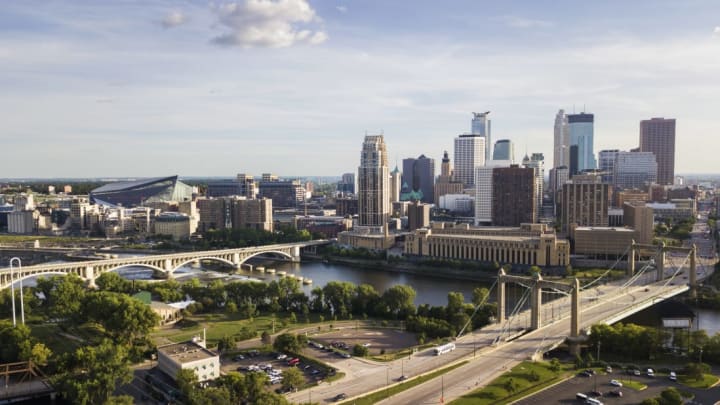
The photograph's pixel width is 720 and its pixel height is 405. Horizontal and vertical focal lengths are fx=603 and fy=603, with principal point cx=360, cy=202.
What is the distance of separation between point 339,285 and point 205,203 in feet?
162

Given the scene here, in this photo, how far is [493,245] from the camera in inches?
1889

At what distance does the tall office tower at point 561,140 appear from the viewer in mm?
144750

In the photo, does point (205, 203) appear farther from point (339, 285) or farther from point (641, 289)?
point (641, 289)

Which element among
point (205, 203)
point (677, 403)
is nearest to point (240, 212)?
point (205, 203)

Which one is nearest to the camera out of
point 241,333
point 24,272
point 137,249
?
point 241,333

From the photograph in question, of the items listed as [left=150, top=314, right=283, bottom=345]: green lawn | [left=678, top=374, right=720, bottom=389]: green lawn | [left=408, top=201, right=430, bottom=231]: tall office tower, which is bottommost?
[left=150, top=314, right=283, bottom=345]: green lawn

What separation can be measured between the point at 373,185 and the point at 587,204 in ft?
70.8

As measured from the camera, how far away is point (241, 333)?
25438 millimetres

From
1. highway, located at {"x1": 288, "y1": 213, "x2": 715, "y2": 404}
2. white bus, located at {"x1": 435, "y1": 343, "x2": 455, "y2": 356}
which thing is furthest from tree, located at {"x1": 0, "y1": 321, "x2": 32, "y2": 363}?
white bus, located at {"x1": 435, "y1": 343, "x2": 455, "y2": 356}

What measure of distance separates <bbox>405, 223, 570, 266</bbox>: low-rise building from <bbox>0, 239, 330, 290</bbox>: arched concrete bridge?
466 inches

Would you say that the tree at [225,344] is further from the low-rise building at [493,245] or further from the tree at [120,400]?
the low-rise building at [493,245]

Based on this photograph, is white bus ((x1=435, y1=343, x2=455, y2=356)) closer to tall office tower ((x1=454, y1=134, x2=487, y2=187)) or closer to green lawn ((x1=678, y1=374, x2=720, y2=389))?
green lawn ((x1=678, y1=374, x2=720, y2=389))

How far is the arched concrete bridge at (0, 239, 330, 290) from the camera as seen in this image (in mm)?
38997

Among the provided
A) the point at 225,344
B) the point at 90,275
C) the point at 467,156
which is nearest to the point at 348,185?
the point at 467,156
